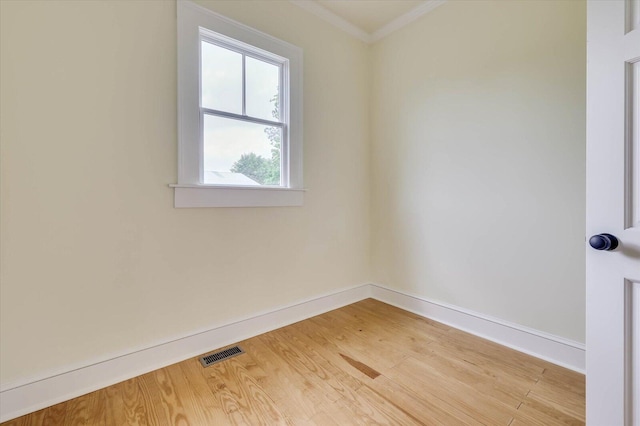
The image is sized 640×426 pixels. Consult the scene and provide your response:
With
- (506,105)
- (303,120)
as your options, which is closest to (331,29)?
(303,120)

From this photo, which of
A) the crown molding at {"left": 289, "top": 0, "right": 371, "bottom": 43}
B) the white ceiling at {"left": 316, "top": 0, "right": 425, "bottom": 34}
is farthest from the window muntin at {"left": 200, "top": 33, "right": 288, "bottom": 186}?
the white ceiling at {"left": 316, "top": 0, "right": 425, "bottom": 34}

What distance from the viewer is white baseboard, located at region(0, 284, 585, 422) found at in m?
1.40

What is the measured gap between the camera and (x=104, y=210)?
1.56 m

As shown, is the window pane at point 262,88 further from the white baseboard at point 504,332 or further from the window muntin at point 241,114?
the white baseboard at point 504,332

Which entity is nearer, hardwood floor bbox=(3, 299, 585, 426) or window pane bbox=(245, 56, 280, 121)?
hardwood floor bbox=(3, 299, 585, 426)

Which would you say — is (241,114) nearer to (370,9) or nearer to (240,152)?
(240,152)

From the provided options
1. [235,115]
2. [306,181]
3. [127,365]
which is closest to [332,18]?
[235,115]

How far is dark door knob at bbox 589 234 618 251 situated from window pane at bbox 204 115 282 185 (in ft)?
6.27

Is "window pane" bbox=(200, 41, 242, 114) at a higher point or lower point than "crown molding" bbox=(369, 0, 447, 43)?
lower

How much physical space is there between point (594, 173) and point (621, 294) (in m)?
0.42

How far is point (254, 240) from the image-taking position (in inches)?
84.3

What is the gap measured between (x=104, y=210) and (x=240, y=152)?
92 cm

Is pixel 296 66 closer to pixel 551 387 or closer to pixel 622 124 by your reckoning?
pixel 622 124

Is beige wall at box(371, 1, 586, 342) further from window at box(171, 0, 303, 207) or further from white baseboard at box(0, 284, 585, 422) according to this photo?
window at box(171, 0, 303, 207)
